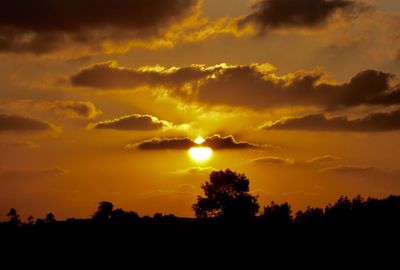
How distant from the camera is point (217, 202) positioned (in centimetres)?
17488

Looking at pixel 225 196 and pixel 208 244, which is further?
pixel 225 196

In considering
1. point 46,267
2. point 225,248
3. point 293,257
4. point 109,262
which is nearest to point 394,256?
point 293,257

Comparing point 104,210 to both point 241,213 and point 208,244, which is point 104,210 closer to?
point 241,213

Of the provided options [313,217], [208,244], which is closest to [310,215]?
[313,217]

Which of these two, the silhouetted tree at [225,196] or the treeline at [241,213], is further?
the silhouetted tree at [225,196]

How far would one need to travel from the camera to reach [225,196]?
6924 inches

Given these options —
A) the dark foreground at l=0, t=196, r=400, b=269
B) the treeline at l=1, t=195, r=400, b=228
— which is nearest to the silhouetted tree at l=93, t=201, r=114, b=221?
the treeline at l=1, t=195, r=400, b=228

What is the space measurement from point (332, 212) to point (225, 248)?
41.8 meters

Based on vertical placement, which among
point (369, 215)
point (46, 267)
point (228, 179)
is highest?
point (228, 179)

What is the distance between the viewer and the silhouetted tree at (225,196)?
17338 centimetres

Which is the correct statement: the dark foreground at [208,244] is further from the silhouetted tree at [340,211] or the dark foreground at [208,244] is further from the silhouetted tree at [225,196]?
the silhouetted tree at [225,196]

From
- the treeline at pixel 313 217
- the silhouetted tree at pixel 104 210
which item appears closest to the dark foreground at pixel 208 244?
the treeline at pixel 313 217

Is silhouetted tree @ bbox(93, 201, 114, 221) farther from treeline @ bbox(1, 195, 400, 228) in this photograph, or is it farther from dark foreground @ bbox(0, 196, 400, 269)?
dark foreground @ bbox(0, 196, 400, 269)

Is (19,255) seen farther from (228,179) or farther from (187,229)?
(228,179)
